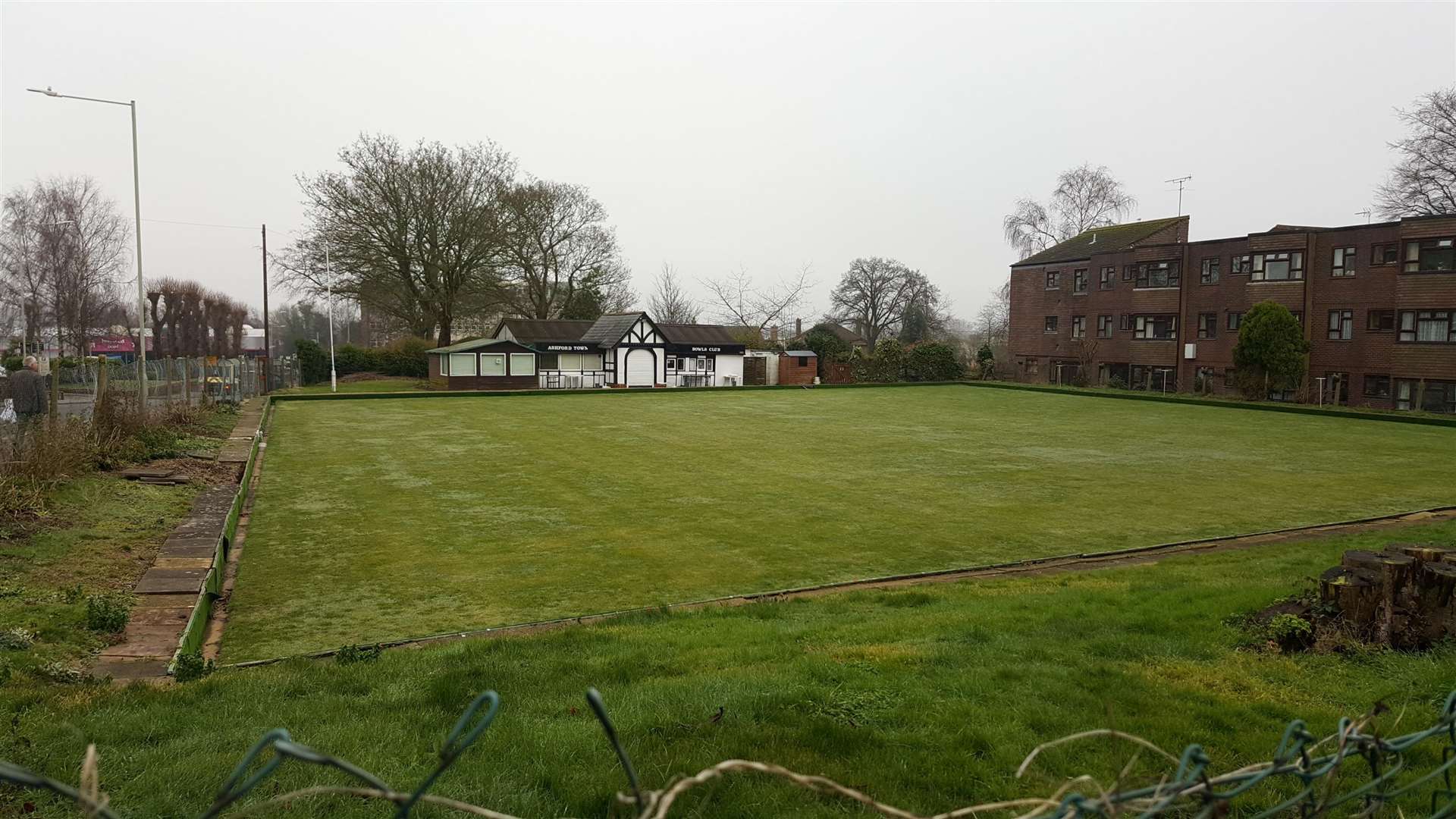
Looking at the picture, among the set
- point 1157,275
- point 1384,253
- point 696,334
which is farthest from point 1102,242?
point 696,334

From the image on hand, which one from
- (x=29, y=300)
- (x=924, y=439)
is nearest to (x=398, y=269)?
(x=29, y=300)

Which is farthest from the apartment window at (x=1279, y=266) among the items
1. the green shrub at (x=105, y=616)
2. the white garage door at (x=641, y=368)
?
the green shrub at (x=105, y=616)

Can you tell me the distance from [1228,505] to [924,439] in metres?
10.2

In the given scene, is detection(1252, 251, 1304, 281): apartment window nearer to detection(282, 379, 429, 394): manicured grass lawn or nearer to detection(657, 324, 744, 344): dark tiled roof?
detection(657, 324, 744, 344): dark tiled roof

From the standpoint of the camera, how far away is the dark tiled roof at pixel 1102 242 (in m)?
50.7

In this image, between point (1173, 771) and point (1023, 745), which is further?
point (1023, 745)

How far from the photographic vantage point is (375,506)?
14.1m

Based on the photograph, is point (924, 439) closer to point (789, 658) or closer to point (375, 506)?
point (375, 506)

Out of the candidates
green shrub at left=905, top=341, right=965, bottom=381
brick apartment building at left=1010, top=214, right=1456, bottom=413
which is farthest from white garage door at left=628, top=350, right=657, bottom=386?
brick apartment building at left=1010, top=214, right=1456, bottom=413

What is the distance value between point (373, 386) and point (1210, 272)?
149 ft

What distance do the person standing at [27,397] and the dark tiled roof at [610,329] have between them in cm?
3872

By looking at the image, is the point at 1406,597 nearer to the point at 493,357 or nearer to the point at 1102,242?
the point at 493,357

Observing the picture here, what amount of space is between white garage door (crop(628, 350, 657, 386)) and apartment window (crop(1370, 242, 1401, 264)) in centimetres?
3561

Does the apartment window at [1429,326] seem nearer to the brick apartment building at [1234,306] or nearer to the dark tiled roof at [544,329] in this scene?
the brick apartment building at [1234,306]
